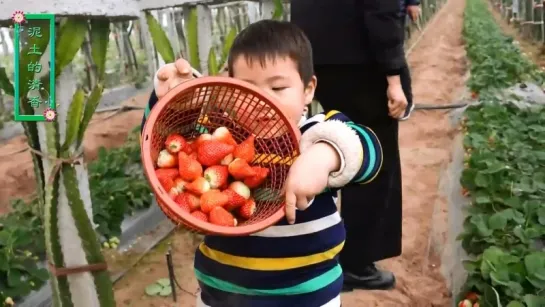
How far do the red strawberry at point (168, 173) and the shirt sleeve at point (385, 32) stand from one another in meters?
1.12

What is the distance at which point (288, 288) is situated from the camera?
1394 millimetres

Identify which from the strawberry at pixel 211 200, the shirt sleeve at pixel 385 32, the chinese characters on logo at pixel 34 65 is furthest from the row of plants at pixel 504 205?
the chinese characters on logo at pixel 34 65

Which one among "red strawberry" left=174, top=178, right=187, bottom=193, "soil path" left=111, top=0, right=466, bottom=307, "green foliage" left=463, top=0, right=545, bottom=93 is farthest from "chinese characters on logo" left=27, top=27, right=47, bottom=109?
"green foliage" left=463, top=0, right=545, bottom=93

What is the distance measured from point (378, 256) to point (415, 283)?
35 cm

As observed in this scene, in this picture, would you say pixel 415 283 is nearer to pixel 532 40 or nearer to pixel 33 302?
pixel 33 302

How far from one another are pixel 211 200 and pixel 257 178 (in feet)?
0.41

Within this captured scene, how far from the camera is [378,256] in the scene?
8.51 feet

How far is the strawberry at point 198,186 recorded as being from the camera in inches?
46.5

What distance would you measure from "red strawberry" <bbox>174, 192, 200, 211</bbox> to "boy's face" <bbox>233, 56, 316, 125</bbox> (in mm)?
269

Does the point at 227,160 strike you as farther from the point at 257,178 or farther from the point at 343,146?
the point at 343,146

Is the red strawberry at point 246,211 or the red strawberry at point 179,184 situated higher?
the red strawberry at point 179,184

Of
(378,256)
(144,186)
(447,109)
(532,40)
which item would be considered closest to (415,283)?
(378,256)

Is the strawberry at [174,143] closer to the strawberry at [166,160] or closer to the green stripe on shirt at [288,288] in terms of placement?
the strawberry at [166,160]

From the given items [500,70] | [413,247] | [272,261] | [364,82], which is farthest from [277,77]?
[500,70]
